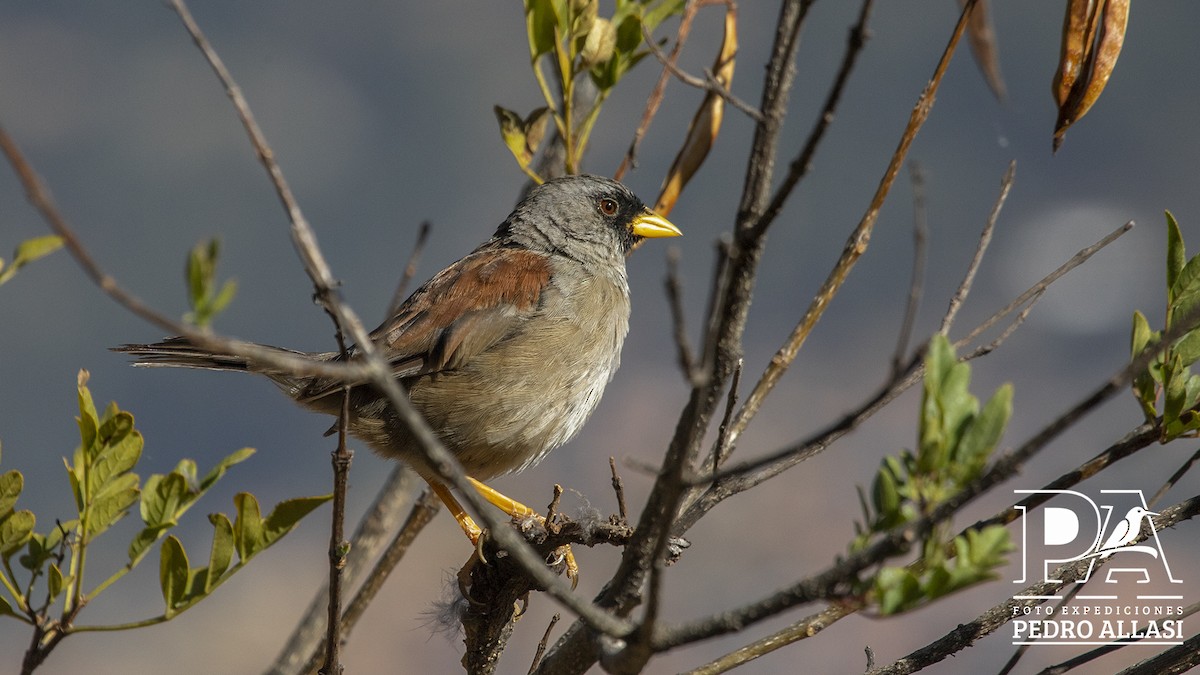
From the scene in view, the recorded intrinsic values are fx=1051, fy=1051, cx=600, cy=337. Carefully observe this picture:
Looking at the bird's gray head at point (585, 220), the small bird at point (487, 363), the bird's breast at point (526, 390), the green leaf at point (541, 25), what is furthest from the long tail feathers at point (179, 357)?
the green leaf at point (541, 25)

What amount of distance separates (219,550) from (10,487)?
1.21 ft

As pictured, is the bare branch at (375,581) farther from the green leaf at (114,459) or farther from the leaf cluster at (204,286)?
the leaf cluster at (204,286)

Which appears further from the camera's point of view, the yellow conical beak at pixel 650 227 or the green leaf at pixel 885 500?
the yellow conical beak at pixel 650 227

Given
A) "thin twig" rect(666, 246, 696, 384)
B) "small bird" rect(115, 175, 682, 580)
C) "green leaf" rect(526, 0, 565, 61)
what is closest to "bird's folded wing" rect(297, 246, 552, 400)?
"small bird" rect(115, 175, 682, 580)

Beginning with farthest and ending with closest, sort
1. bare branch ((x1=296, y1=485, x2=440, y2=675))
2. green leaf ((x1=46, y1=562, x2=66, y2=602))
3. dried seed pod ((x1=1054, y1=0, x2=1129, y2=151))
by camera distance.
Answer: bare branch ((x1=296, y1=485, x2=440, y2=675)) → dried seed pod ((x1=1054, y1=0, x2=1129, y2=151)) → green leaf ((x1=46, y1=562, x2=66, y2=602))

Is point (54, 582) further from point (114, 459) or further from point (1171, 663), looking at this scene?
point (1171, 663)

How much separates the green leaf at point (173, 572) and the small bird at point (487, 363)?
162cm

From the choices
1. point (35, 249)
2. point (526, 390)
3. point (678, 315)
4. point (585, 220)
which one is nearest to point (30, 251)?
point (35, 249)

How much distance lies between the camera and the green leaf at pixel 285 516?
1.93 m

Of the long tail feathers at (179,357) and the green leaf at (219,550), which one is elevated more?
the long tail feathers at (179,357)

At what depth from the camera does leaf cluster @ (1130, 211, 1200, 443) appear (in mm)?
1833

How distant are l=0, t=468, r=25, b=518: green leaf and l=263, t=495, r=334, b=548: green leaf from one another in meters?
0.42

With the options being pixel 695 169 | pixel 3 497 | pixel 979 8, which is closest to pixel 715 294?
pixel 979 8

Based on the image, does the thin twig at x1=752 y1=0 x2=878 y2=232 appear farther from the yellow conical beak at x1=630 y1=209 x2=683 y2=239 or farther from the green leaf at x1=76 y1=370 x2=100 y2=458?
the yellow conical beak at x1=630 y1=209 x2=683 y2=239
